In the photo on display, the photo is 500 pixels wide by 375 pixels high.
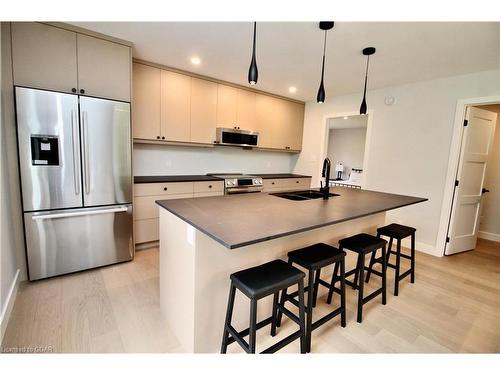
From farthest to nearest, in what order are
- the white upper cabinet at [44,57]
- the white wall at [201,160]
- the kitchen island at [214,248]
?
the white wall at [201,160] → the white upper cabinet at [44,57] → the kitchen island at [214,248]

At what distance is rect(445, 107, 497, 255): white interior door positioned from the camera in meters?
3.13

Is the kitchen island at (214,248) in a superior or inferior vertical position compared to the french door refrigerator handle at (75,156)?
inferior

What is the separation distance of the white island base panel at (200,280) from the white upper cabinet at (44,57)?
5.63ft

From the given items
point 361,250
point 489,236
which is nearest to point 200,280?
point 361,250

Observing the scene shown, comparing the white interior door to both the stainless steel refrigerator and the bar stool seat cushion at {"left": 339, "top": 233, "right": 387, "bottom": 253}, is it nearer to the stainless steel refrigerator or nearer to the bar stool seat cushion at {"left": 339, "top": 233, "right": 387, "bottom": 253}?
the bar stool seat cushion at {"left": 339, "top": 233, "right": 387, "bottom": 253}

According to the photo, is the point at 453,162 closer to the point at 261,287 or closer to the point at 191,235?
the point at 261,287

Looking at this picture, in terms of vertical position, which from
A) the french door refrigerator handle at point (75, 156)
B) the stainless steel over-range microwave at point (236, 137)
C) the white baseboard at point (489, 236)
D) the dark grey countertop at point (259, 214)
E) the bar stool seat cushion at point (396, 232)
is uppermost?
the stainless steel over-range microwave at point (236, 137)

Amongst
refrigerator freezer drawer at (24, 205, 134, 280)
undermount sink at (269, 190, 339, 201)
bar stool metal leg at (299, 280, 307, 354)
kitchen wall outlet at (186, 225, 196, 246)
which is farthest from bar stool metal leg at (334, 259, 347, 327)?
refrigerator freezer drawer at (24, 205, 134, 280)

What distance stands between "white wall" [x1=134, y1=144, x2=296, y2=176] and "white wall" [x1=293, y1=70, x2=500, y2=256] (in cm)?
184

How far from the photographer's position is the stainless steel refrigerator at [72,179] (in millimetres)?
2094

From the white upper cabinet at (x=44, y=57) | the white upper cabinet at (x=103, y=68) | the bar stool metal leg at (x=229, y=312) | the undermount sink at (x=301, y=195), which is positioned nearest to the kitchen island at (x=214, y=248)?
the bar stool metal leg at (x=229, y=312)

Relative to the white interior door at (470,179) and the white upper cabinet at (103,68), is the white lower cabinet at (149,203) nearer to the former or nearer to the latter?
the white upper cabinet at (103,68)
